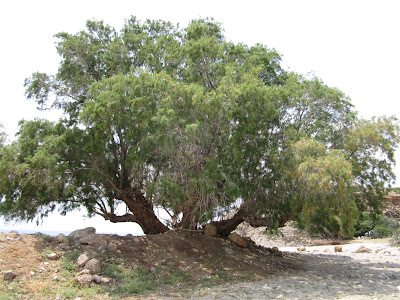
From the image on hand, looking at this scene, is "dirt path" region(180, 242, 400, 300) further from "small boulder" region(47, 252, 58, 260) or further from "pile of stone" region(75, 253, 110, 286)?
"small boulder" region(47, 252, 58, 260)

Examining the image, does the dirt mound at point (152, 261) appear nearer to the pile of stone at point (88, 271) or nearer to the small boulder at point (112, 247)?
the small boulder at point (112, 247)

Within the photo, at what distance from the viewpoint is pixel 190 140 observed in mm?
9586

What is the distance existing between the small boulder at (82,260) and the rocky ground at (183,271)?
0.10 metres

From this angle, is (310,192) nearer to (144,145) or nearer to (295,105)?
(295,105)

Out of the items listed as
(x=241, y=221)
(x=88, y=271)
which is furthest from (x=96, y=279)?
(x=241, y=221)

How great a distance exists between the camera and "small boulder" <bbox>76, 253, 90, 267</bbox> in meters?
9.34

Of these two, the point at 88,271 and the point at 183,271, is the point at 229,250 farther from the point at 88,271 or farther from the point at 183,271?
the point at 88,271

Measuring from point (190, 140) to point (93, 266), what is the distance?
170 inches

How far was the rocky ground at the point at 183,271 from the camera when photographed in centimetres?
822

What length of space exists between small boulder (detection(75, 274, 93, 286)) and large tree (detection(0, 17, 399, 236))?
2838 millimetres

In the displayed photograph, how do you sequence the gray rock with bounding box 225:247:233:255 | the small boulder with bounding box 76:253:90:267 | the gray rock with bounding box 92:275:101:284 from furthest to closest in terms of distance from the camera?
1. the gray rock with bounding box 225:247:233:255
2. the small boulder with bounding box 76:253:90:267
3. the gray rock with bounding box 92:275:101:284

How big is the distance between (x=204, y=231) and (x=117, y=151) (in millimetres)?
4974

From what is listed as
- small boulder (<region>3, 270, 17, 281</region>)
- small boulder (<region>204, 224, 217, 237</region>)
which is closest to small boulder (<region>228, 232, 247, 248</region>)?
small boulder (<region>204, 224, 217, 237</region>)

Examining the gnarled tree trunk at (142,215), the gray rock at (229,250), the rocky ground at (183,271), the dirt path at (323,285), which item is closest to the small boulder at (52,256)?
the rocky ground at (183,271)
